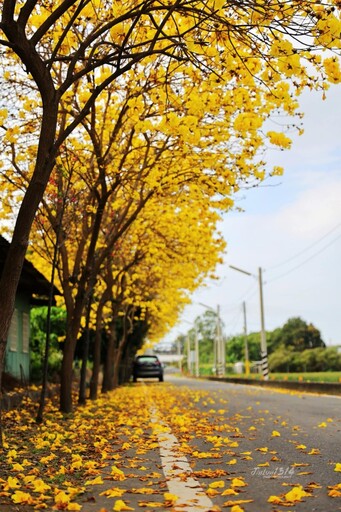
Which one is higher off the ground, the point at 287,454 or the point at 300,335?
the point at 300,335

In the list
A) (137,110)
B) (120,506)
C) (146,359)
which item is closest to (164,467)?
(120,506)

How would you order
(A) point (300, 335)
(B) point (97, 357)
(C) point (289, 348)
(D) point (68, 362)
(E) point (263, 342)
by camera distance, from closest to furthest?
(D) point (68, 362) → (B) point (97, 357) → (E) point (263, 342) → (C) point (289, 348) → (A) point (300, 335)

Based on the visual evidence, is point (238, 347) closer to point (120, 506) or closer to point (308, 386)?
point (308, 386)

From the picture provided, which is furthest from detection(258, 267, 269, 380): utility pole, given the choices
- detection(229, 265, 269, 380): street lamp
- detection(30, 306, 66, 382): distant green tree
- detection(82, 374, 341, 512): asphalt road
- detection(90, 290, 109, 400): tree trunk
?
detection(82, 374, 341, 512): asphalt road

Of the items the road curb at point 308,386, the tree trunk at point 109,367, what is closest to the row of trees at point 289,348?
the road curb at point 308,386

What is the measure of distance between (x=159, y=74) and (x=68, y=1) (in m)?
4.42

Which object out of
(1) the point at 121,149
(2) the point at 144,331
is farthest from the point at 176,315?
(1) the point at 121,149

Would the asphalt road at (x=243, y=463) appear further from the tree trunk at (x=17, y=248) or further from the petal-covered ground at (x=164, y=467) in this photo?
the tree trunk at (x=17, y=248)

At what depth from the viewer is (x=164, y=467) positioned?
274 inches

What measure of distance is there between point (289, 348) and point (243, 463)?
233 ft

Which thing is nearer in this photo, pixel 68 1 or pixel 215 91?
pixel 68 1

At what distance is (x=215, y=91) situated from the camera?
11.0 meters

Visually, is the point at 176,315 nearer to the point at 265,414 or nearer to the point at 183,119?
the point at 265,414

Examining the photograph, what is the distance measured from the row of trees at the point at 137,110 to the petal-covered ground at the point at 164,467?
1883mm
